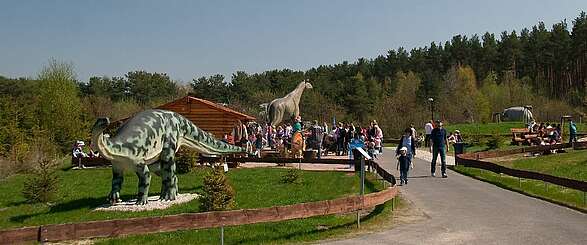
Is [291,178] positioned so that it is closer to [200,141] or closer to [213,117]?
[200,141]

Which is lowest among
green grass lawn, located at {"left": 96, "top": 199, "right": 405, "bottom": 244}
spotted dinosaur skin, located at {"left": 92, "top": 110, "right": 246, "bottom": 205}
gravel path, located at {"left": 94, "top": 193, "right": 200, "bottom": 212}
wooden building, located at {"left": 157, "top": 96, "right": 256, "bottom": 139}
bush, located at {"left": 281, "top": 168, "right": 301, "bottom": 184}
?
green grass lawn, located at {"left": 96, "top": 199, "right": 405, "bottom": 244}

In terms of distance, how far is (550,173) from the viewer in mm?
21391

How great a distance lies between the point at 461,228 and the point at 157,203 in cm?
786

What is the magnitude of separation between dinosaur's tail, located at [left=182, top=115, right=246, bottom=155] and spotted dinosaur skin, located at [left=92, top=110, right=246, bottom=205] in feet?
0.25

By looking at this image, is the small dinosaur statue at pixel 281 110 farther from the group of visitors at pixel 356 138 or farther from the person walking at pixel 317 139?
the person walking at pixel 317 139

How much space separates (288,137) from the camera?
3284cm

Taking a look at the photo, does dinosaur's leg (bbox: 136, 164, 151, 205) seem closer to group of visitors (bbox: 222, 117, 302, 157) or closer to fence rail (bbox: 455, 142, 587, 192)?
fence rail (bbox: 455, 142, 587, 192)

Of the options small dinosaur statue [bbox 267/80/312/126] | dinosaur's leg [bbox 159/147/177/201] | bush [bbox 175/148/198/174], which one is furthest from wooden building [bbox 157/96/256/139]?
dinosaur's leg [bbox 159/147/177/201]

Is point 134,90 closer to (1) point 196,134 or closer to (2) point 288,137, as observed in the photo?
(2) point 288,137

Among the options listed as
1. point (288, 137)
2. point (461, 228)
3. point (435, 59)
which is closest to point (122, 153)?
point (461, 228)

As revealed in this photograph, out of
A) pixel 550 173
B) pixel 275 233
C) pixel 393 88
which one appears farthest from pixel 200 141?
pixel 393 88

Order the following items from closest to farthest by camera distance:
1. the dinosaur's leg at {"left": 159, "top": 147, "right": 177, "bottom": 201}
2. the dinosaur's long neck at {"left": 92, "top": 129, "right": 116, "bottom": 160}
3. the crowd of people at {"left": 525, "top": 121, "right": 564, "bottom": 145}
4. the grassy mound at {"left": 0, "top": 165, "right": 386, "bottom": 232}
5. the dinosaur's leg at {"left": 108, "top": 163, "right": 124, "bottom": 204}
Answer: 1. the dinosaur's long neck at {"left": 92, "top": 129, "right": 116, "bottom": 160}
2. the grassy mound at {"left": 0, "top": 165, "right": 386, "bottom": 232}
3. the dinosaur's leg at {"left": 108, "top": 163, "right": 124, "bottom": 204}
4. the dinosaur's leg at {"left": 159, "top": 147, "right": 177, "bottom": 201}
5. the crowd of people at {"left": 525, "top": 121, "right": 564, "bottom": 145}

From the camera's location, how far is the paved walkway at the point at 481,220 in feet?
34.7

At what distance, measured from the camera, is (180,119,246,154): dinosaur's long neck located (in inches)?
685
